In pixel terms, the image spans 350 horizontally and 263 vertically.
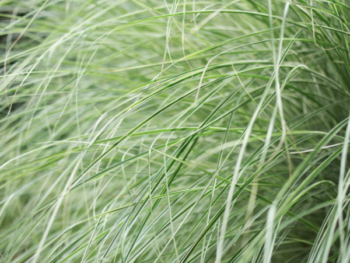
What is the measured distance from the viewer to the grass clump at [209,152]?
505 mm

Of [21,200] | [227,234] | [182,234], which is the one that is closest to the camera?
[227,234]

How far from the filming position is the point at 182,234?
787 millimetres

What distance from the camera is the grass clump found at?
1.66 feet

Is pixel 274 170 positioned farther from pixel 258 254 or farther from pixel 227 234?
pixel 258 254

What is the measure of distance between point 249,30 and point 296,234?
0.64 metres

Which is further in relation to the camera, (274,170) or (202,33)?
(202,33)

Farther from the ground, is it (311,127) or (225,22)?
(225,22)

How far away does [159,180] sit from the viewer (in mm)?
554

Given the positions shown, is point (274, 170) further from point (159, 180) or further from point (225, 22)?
point (225, 22)

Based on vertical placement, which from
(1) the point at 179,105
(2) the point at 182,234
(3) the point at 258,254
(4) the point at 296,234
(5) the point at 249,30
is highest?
(5) the point at 249,30

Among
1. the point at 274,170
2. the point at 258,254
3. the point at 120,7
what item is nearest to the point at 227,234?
the point at 258,254

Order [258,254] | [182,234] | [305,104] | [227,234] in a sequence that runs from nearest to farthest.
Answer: [258,254] < [227,234] < [182,234] < [305,104]

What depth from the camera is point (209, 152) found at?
0.46 m

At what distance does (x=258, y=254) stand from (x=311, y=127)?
22.1 inches
